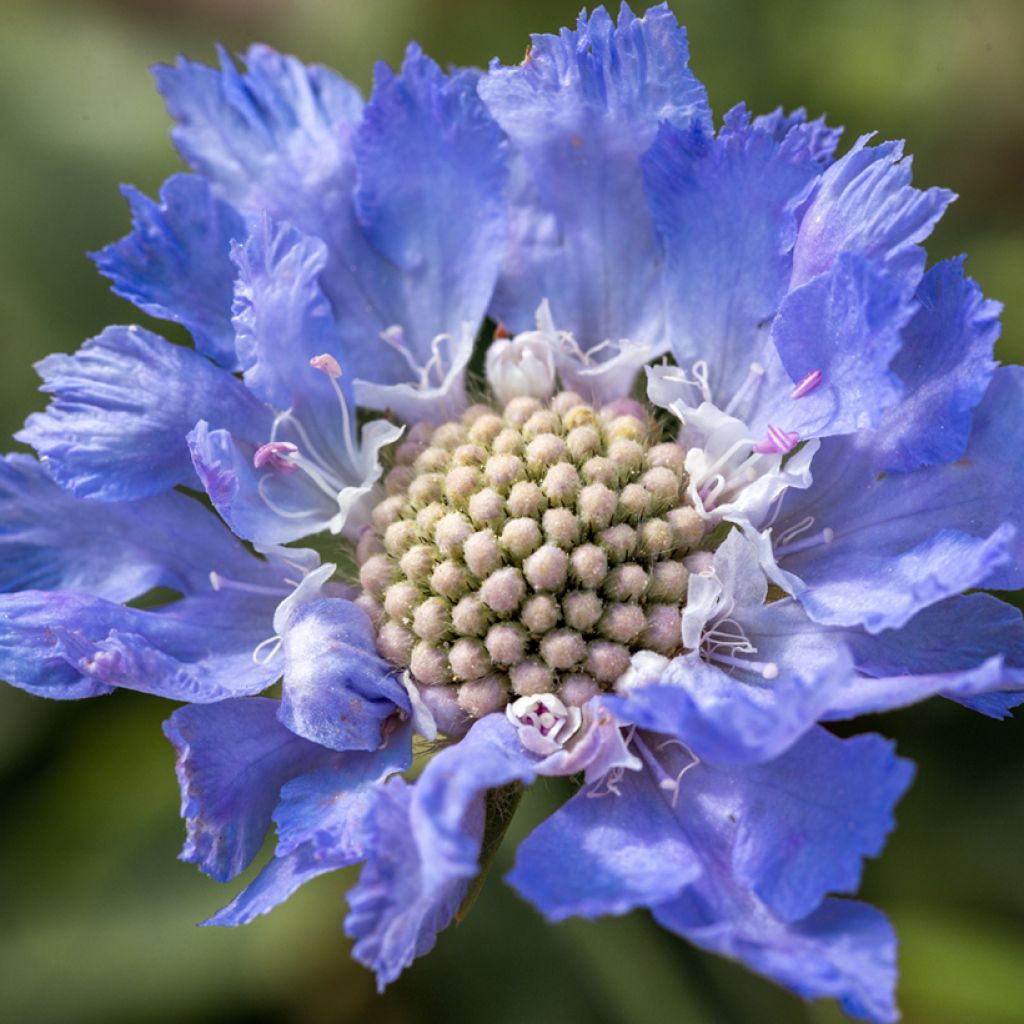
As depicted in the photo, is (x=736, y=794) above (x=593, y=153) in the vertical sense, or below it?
below

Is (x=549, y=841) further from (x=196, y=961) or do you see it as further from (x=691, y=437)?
(x=196, y=961)

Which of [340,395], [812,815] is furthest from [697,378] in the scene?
[812,815]

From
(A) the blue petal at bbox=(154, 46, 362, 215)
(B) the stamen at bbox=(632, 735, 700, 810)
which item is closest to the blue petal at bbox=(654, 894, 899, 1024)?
(B) the stamen at bbox=(632, 735, 700, 810)

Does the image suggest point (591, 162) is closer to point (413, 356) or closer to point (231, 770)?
point (413, 356)

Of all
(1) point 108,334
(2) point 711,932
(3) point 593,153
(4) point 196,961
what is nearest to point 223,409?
(1) point 108,334

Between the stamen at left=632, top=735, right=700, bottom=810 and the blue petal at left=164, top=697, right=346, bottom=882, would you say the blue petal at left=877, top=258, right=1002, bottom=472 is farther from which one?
the blue petal at left=164, top=697, right=346, bottom=882

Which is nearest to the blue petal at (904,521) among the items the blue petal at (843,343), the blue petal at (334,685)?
the blue petal at (843,343)
